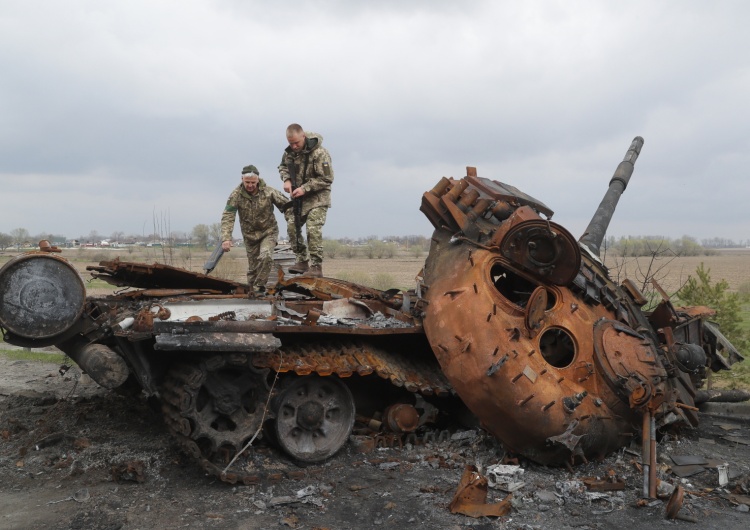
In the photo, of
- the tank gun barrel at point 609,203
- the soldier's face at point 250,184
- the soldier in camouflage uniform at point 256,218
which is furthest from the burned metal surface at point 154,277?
the tank gun barrel at point 609,203

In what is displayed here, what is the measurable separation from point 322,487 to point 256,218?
447cm

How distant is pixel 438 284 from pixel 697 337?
3320mm

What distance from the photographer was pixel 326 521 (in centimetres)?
548

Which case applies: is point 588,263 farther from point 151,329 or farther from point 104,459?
point 104,459

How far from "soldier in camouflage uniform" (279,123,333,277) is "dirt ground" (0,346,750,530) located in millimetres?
3223

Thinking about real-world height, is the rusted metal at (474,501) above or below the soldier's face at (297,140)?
below

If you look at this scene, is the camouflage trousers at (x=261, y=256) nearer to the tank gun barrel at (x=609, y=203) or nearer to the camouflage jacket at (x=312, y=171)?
the camouflage jacket at (x=312, y=171)

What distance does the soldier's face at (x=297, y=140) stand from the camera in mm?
9680

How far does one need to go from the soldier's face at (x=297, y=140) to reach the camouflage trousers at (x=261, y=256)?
1.24 metres

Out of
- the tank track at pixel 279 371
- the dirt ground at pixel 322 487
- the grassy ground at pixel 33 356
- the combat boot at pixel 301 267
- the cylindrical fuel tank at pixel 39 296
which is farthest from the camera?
the grassy ground at pixel 33 356

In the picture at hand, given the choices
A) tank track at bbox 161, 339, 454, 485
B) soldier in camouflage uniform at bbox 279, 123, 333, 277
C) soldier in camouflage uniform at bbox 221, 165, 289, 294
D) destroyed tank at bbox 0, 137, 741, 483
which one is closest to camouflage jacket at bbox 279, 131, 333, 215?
soldier in camouflage uniform at bbox 279, 123, 333, 277

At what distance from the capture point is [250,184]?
369 inches

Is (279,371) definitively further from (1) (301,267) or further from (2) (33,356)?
(2) (33,356)

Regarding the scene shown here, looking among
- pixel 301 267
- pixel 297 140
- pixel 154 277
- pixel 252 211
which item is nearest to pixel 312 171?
pixel 297 140
